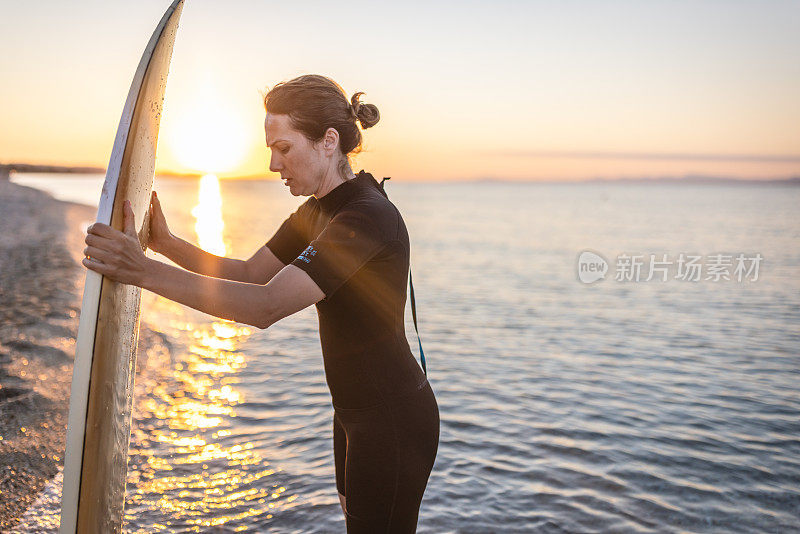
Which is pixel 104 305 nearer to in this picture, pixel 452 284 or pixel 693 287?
pixel 452 284

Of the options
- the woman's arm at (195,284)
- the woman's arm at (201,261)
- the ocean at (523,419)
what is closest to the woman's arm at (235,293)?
the woman's arm at (195,284)

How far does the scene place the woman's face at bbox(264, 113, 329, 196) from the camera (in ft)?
8.10

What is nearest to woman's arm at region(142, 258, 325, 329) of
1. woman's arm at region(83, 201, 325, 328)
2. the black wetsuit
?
woman's arm at region(83, 201, 325, 328)

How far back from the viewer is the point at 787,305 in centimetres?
1759

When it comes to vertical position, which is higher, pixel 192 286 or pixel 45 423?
pixel 192 286

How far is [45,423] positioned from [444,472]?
12.3ft

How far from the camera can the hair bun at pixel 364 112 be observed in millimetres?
2668

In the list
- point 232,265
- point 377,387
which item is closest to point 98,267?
point 377,387

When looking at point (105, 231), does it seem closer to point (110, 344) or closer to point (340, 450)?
point (110, 344)

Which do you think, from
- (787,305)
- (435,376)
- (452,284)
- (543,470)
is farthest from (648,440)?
(452,284)

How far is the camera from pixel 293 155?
251cm

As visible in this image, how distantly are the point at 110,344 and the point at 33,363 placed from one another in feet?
23.2

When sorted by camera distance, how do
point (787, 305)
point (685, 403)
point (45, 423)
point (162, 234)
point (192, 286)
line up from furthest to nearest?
point (787, 305) → point (685, 403) → point (45, 423) → point (162, 234) → point (192, 286)

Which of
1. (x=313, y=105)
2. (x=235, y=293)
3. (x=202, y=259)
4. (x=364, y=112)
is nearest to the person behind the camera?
(x=235, y=293)
